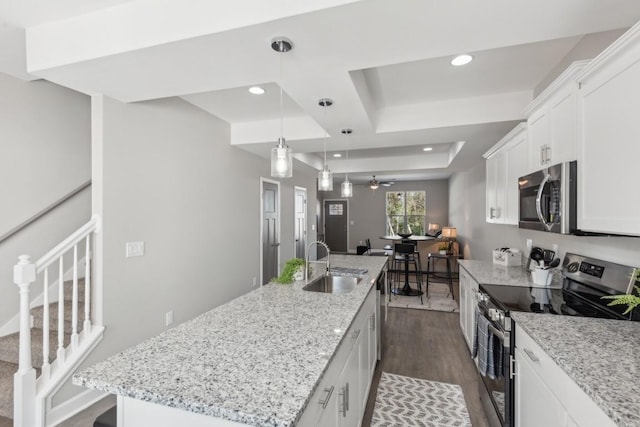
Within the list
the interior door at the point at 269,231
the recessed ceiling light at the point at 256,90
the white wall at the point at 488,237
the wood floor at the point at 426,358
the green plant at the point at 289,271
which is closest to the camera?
the white wall at the point at 488,237

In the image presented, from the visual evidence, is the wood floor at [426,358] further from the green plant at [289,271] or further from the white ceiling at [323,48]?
the white ceiling at [323,48]

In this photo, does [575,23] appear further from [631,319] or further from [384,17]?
[631,319]

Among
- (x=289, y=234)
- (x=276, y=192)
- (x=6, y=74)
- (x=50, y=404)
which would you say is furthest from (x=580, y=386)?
(x=289, y=234)

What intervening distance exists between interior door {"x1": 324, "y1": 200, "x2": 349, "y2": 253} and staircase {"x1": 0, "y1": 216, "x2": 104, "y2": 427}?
7670 millimetres

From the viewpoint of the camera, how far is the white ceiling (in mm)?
1393

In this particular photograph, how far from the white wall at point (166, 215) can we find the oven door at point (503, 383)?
2.82 meters

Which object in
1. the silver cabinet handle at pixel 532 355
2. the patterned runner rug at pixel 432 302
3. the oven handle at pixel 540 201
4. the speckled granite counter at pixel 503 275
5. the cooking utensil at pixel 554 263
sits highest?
the oven handle at pixel 540 201

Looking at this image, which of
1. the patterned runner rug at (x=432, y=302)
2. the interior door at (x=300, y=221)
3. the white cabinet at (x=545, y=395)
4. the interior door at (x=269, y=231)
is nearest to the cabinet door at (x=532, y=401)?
the white cabinet at (x=545, y=395)

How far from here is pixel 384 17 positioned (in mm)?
1393

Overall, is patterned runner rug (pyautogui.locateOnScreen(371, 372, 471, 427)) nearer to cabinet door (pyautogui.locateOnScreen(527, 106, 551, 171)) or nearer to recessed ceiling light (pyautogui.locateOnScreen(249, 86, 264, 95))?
cabinet door (pyautogui.locateOnScreen(527, 106, 551, 171))

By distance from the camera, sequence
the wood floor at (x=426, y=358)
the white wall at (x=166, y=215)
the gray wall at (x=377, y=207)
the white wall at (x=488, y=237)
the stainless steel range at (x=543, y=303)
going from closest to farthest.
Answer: the stainless steel range at (x=543, y=303), the white wall at (x=488, y=237), the wood floor at (x=426, y=358), the white wall at (x=166, y=215), the gray wall at (x=377, y=207)

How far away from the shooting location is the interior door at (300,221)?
20.6 ft

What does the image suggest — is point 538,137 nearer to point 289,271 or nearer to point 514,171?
point 514,171

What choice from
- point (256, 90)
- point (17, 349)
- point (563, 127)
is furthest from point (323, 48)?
point (17, 349)
